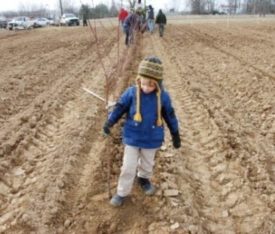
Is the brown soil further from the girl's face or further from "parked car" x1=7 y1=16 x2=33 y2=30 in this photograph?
"parked car" x1=7 y1=16 x2=33 y2=30

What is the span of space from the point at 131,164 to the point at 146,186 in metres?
0.50

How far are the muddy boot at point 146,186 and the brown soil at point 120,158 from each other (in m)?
0.07

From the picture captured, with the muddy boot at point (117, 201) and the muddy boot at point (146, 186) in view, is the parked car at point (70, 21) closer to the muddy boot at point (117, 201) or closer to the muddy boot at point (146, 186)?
the muddy boot at point (146, 186)

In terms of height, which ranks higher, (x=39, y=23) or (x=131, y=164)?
(x=131, y=164)

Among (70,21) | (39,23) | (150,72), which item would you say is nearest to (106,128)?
(150,72)

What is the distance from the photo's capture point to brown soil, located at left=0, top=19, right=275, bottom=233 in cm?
467

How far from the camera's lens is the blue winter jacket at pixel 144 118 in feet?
15.0

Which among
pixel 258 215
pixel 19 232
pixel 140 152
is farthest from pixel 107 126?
pixel 258 215

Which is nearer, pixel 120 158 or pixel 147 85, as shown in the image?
pixel 147 85

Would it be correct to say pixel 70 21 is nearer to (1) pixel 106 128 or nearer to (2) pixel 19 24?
(2) pixel 19 24

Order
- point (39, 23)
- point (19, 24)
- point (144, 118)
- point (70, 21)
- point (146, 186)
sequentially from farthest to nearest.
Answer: point (39, 23)
point (70, 21)
point (19, 24)
point (146, 186)
point (144, 118)

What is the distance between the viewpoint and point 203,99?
9.14 m

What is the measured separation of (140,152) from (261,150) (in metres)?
2.25

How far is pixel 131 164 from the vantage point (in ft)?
15.4
